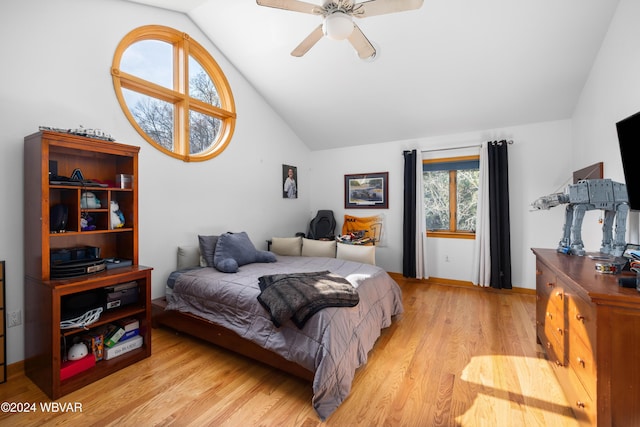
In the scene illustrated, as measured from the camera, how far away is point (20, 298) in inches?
83.8

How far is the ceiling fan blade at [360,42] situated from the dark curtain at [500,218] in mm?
2686

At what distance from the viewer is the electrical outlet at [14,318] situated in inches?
81.8

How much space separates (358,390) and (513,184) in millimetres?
3584

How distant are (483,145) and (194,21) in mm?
4193

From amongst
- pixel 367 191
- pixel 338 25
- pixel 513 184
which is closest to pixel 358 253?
pixel 367 191

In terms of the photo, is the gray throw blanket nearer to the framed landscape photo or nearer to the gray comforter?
the gray comforter

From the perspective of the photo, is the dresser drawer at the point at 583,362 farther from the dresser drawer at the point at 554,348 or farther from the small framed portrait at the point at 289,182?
the small framed portrait at the point at 289,182

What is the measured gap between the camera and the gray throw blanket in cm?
190

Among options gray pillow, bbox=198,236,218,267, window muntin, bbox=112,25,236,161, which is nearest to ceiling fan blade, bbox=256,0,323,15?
window muntin, bbox=112,25,236,161

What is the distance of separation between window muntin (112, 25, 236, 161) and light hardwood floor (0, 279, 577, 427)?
2244mm

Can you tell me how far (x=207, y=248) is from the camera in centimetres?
318

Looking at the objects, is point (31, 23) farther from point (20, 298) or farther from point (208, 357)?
point (208, 357)

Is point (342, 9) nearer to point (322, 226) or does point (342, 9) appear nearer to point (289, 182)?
point (289, 182)

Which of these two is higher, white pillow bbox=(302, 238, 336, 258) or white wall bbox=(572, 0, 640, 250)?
white wall bbox=(572, 0, 640, 250)
